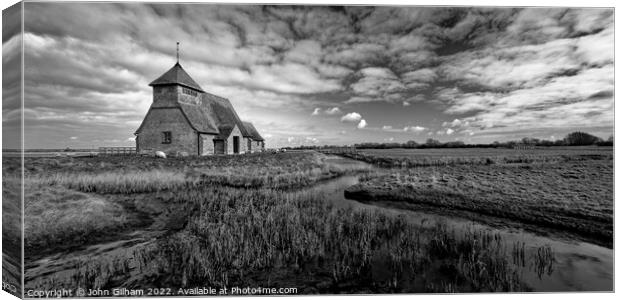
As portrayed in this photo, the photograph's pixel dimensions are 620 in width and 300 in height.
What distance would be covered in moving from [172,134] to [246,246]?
1146 cm

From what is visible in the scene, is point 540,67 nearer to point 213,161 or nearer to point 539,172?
point 539,172

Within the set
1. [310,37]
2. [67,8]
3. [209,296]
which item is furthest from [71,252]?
[310,37]

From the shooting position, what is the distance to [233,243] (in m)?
4.51

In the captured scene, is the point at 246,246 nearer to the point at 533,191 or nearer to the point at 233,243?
the point at 233,243

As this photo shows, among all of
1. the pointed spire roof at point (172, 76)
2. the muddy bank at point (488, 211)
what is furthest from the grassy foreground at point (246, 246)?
the pointed spire roof at point (172, 76)

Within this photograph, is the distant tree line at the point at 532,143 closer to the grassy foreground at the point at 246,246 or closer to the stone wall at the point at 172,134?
the grassy foreground at the point at 246,246

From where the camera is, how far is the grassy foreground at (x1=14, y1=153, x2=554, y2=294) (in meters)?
3.77

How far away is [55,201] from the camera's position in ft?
15.9

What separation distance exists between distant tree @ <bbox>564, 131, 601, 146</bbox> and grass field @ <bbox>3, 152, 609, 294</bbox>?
63 centimetres

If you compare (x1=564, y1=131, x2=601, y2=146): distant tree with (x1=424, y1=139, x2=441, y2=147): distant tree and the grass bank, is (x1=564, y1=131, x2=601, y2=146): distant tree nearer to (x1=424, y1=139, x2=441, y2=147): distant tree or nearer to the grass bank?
the grass bank

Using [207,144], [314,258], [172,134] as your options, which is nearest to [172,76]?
[172,134]

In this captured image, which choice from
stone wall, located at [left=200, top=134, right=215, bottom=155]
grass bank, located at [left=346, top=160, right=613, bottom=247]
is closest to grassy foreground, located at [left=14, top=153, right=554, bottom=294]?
grass bank, located at [left=346, top=160, right=613, bottom=247]

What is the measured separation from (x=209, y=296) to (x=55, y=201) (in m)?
4.25

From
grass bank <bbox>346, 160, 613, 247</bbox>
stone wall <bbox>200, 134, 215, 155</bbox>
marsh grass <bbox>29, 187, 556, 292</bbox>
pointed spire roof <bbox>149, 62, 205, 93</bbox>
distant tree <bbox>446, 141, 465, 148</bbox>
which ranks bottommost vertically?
marsh grass <bbox>29, 187, 556, 292</bbox>
